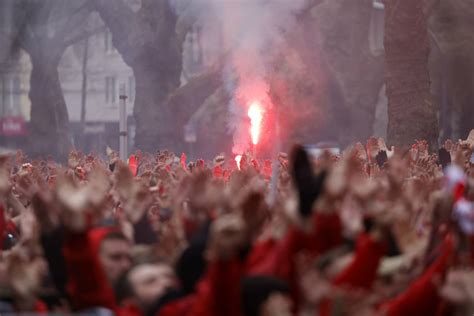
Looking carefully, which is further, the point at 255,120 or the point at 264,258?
the point at 255,120

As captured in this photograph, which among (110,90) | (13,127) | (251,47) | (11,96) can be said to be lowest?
(13,127)

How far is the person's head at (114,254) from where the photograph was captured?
5066mm

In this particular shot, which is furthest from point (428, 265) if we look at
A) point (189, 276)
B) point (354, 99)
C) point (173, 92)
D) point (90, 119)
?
point (90, 119)

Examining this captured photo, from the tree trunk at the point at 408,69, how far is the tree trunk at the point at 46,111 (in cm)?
1832

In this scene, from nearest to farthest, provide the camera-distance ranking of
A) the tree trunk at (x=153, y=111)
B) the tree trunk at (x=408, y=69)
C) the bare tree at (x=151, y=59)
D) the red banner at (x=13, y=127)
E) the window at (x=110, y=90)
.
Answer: the tree trunk at (x=408, y=69) < the bare tree at (x=151, y=59) < the tree trunk at (x=153, y=111) < the red banner at (x=13, y=127) < the window at (x=110, y=90)

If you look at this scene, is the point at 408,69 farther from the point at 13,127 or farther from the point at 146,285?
the point at 13,127

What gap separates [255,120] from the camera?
1825 centimetres

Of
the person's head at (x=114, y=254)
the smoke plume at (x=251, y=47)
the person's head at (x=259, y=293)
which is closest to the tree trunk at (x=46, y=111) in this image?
the smoke plume at (x=251, y=47)

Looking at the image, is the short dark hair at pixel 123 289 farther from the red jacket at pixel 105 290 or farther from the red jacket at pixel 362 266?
the red jacket at pixel 362 266

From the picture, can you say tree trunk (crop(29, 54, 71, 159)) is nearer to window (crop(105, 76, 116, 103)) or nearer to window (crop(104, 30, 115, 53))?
window (crop(104, 30, 115, 53))

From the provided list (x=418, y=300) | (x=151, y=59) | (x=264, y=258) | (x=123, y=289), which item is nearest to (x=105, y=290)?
(x=123, y=289)

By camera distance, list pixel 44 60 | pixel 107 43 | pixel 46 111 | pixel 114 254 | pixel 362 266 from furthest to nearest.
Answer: pixel 107 43
pixel 44 60
pixel 46 111
pixel 114 254
pixel 362 266

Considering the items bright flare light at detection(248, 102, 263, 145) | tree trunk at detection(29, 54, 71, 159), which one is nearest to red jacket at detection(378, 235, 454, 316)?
bright flare light at detection(248, 102, 263, 145)

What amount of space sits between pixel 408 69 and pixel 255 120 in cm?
248
